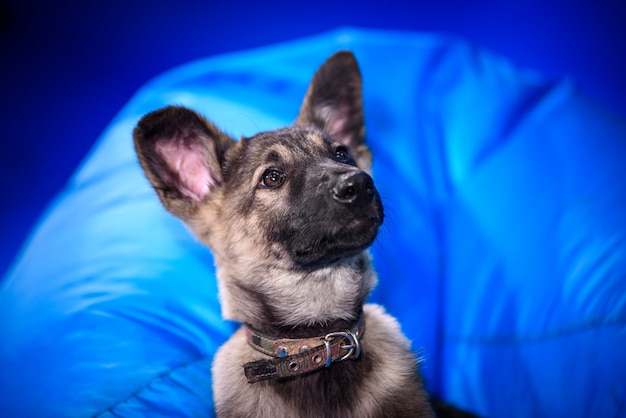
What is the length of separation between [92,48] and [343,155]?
1825mm

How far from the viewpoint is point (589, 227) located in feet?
10.6

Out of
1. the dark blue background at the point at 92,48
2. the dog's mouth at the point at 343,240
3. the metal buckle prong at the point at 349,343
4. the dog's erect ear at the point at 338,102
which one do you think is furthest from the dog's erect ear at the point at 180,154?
the dark blue background at the point at 92,48

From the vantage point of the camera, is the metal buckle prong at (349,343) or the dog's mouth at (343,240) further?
the metal buckle prong at (349,343)

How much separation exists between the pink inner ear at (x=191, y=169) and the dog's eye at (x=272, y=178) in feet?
1.04

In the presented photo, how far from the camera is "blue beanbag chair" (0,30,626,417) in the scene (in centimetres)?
250

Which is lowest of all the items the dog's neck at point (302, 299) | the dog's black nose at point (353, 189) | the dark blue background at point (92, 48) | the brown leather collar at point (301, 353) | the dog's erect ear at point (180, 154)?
the brown leather collar at point (301, 353)

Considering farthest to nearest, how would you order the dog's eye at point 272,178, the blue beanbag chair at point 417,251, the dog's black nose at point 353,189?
A: the blue beanbag chair at point 417,251 < the dog's eye at point 272,178 < the dog's black nose at point 353,189

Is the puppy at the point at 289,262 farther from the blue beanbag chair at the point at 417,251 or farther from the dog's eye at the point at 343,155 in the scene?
the blue beanbag chair at the point at 417,251

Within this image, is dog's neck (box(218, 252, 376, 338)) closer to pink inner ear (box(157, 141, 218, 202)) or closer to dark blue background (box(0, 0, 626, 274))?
pink inner ear (box(157, 141, 218, 202))

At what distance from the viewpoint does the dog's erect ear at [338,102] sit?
2.61 metres

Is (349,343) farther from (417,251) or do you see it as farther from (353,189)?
(417,251)

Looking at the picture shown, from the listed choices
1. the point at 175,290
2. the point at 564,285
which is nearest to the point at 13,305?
the point at 175,290

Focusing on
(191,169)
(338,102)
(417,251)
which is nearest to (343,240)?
(191,169)

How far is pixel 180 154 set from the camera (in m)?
2.42
